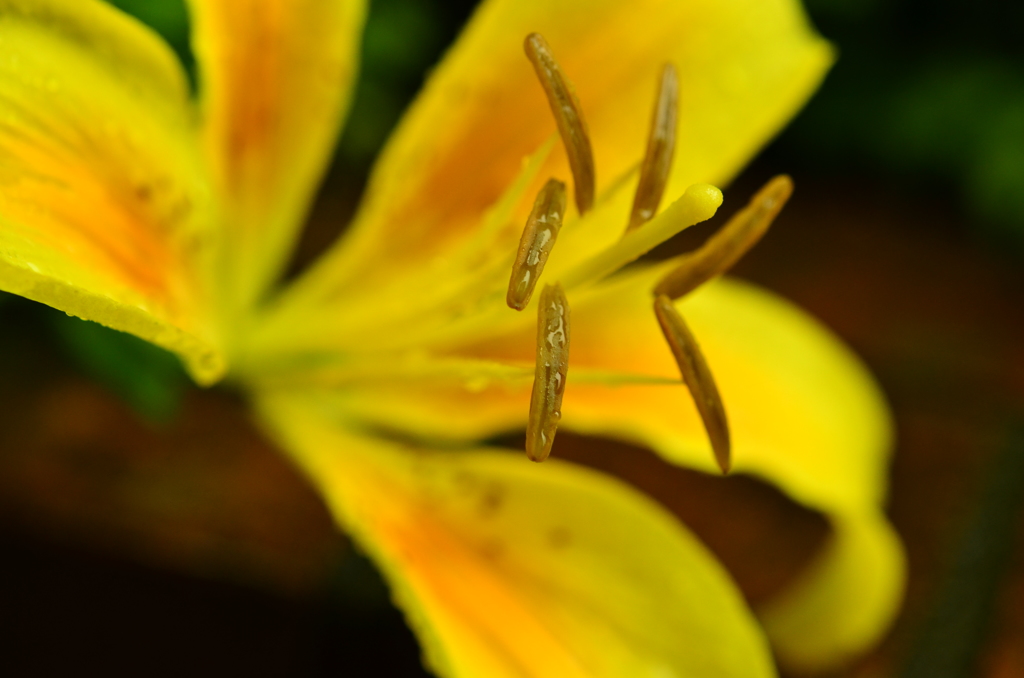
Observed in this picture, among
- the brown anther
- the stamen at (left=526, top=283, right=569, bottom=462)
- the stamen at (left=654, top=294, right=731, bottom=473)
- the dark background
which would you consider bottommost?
the dark background

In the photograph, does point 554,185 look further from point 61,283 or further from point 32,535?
point 32,535

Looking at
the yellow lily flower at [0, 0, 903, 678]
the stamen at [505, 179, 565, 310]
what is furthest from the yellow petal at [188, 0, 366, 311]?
the stamen at [505, 179, 565, 310]

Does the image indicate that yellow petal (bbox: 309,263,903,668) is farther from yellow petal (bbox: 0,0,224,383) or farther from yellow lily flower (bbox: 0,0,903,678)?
yellow petal (bbox: 0,0,224,383)

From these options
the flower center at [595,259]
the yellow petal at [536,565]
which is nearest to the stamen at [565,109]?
the flower center at [595,259]

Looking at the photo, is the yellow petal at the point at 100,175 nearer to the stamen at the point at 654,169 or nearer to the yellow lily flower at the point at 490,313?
the yellow lily flower at the point at 490,313

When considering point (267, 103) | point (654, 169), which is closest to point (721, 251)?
point (654, 169)

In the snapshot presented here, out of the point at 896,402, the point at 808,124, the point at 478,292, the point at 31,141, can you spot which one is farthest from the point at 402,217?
the point at 808,124
